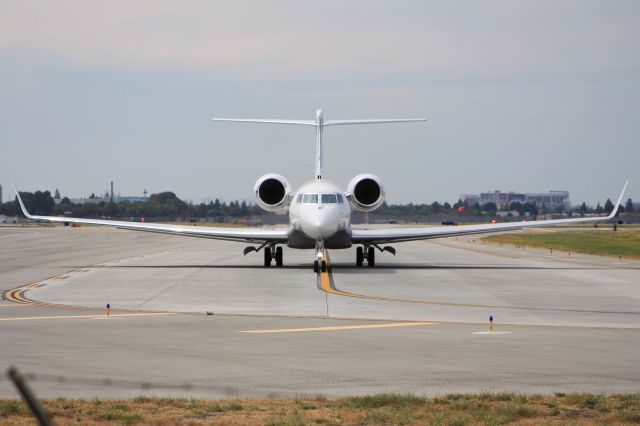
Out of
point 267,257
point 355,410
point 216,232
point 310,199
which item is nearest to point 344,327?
point 355,410

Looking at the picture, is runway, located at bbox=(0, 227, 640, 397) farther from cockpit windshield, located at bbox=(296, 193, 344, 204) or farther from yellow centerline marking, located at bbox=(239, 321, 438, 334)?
cockpit windshield, located at bbox=(296, 193, 344, 204)

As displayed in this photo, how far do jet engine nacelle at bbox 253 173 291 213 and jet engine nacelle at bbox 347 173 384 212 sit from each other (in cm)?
265

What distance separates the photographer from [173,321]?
58.1 feet

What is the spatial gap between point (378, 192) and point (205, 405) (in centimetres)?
2770

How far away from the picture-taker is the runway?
11250mm

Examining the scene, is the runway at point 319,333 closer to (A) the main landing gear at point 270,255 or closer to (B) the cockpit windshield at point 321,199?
(B) the cockpit windshield at point 321,199

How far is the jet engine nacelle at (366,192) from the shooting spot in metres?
37.0

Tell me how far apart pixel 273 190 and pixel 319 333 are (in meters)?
22.0

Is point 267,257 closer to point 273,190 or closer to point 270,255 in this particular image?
point 270,255

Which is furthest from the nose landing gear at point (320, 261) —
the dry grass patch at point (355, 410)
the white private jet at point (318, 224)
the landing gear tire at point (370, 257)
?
the dry grass patch at point (355, 410)

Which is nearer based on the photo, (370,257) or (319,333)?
(319,333)

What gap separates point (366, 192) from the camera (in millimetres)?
37406

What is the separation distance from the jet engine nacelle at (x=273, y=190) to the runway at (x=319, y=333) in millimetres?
6346

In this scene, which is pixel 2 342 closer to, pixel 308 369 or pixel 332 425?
pixel 308 369
